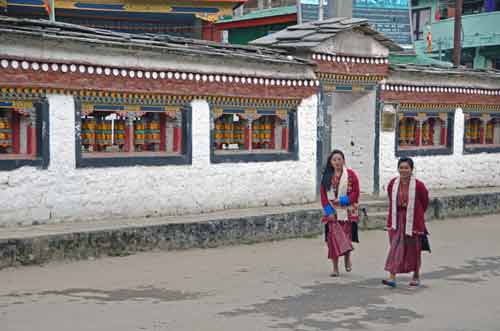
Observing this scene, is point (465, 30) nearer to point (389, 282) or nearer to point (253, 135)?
point (253, 135)

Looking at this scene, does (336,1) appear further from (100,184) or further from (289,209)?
(100,184)

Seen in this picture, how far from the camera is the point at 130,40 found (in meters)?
11.8

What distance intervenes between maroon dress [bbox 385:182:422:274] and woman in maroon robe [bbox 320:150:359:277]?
642 millimetres

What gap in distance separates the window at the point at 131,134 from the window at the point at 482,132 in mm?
8394

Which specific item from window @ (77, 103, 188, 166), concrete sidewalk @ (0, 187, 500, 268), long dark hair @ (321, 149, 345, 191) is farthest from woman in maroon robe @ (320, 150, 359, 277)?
window @ (77, 103, 188, 166)

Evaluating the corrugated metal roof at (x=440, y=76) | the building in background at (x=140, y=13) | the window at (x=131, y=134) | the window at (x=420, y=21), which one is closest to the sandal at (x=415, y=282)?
the window at (x=131, y=134)

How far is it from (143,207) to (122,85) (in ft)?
6.36

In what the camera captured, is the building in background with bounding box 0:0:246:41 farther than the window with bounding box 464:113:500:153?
Yes

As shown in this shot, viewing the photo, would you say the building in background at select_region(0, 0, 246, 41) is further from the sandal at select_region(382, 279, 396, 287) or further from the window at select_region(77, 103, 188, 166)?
the sandal at select_region(382, 279, 396, 287)

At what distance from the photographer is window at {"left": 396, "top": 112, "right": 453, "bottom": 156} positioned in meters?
17.1

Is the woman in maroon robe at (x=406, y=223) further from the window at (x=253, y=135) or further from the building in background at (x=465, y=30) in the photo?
the building in background at (x=465, y=30)

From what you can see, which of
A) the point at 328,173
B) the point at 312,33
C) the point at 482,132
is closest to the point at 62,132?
the point at 328,173

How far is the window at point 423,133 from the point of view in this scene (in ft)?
56.0

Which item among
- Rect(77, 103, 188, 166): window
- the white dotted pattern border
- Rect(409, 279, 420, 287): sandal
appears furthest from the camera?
Rect(77, 103, 188, 166): window
